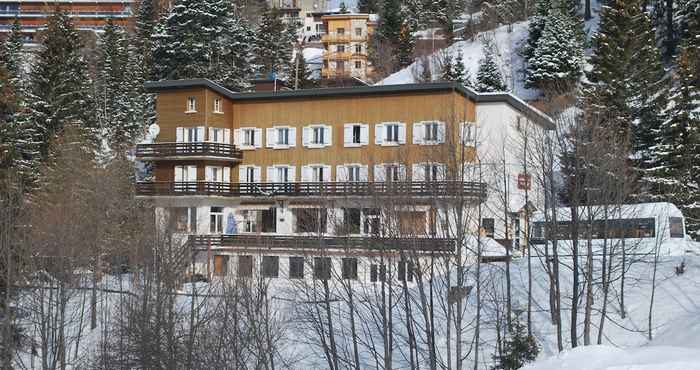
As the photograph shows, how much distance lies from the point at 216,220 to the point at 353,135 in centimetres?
949

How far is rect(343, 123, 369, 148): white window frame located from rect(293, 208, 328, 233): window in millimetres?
4589

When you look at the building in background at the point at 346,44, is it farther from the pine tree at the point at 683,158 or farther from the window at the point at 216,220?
the pine tree at the point at 683,158

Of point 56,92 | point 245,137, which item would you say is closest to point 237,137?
point 245,137

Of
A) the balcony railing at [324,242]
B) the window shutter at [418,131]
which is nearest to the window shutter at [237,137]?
the balcony railing at [324,242]

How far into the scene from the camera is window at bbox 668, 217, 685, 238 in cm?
4191

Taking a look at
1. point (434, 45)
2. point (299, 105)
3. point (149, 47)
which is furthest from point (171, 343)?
point (434, 45)

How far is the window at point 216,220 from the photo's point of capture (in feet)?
164

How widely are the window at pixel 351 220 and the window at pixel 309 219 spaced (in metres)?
1.20

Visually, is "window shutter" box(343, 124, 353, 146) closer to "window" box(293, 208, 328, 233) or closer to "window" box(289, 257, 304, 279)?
"window" box(293, 208, 328, 233)

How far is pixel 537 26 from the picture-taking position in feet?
241

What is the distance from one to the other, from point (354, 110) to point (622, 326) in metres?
20.5

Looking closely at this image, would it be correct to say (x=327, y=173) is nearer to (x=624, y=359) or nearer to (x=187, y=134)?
(x=187, y=134)

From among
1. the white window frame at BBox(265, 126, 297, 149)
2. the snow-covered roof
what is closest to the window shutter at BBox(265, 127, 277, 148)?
the white window frame at BBox(265, 126, 297, 149)

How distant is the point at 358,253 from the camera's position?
36812mm
